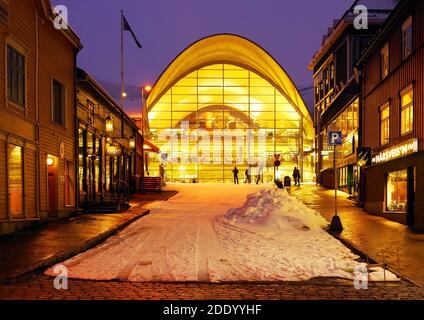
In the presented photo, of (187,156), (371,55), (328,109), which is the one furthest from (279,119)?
(371,55)

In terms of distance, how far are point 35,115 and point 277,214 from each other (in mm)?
8172

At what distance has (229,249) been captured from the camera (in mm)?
11984

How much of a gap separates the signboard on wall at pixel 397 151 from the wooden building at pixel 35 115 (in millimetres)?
11730

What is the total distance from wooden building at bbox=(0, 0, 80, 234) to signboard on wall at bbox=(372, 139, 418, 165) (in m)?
11.7

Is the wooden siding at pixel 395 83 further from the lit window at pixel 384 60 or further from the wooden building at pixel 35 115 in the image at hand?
the wooden building at pixel 35 115

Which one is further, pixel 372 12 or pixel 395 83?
pixel 372 12

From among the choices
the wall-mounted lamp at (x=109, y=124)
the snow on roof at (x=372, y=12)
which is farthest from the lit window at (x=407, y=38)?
the snow on roof at (x=372, y=12)

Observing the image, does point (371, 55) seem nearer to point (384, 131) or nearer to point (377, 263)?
point (384, 131)

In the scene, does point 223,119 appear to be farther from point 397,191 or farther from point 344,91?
point 397,191

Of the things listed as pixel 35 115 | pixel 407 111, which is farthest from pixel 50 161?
pixel 407 111

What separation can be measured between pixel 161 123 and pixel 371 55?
3741cm

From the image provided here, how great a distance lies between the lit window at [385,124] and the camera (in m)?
20.9

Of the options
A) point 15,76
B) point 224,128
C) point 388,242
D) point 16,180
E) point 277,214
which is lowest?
point 388,242

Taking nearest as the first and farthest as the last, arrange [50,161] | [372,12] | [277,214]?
[277,214]
[50,161]
[372,12]
